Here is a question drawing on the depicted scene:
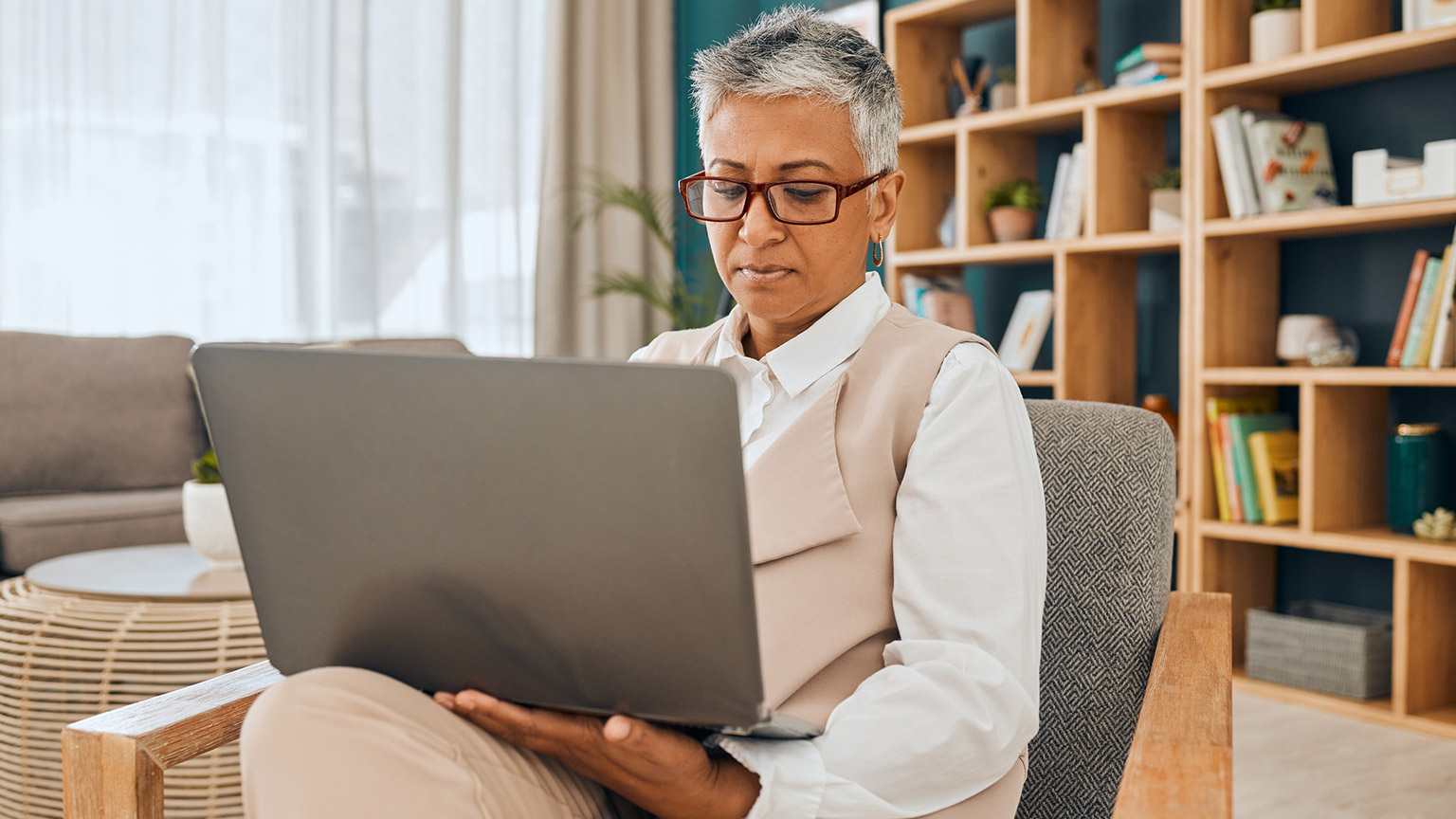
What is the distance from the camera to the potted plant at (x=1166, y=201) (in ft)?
9.46

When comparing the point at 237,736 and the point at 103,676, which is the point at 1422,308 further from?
the point at 103,676

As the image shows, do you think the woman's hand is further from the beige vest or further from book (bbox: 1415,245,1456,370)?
book (bbox: 1415,245,1456,370)

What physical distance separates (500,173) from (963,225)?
1.77 metres

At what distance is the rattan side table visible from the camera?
5.15ft

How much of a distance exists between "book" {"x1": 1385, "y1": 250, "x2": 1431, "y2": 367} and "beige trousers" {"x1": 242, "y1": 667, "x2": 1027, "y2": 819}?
230 cm

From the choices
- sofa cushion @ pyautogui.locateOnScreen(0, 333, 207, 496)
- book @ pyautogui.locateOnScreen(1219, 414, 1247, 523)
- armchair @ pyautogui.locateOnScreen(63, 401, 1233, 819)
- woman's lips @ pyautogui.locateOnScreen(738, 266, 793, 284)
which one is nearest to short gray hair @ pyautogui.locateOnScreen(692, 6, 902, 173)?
woman's lips @ pyautogui.locateOnScreen(738, 266, 793, 284)

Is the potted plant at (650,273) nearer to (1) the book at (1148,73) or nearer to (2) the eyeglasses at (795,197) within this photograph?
(1) the book at (1148,73)

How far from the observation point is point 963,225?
329cm

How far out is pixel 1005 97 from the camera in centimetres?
331

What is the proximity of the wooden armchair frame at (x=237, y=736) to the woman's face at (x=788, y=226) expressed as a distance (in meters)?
0.45

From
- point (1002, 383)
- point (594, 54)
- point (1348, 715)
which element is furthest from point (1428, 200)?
point (594, 54)

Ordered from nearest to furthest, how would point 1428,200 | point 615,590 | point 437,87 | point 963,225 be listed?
point 615,590, point 1428,200, point 963,225, point 437,87

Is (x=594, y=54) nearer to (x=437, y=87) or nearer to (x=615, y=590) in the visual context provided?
(x=437, y=87)

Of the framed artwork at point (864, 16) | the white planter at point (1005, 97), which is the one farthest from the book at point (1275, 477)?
the framed artwork at point (864, 16)
